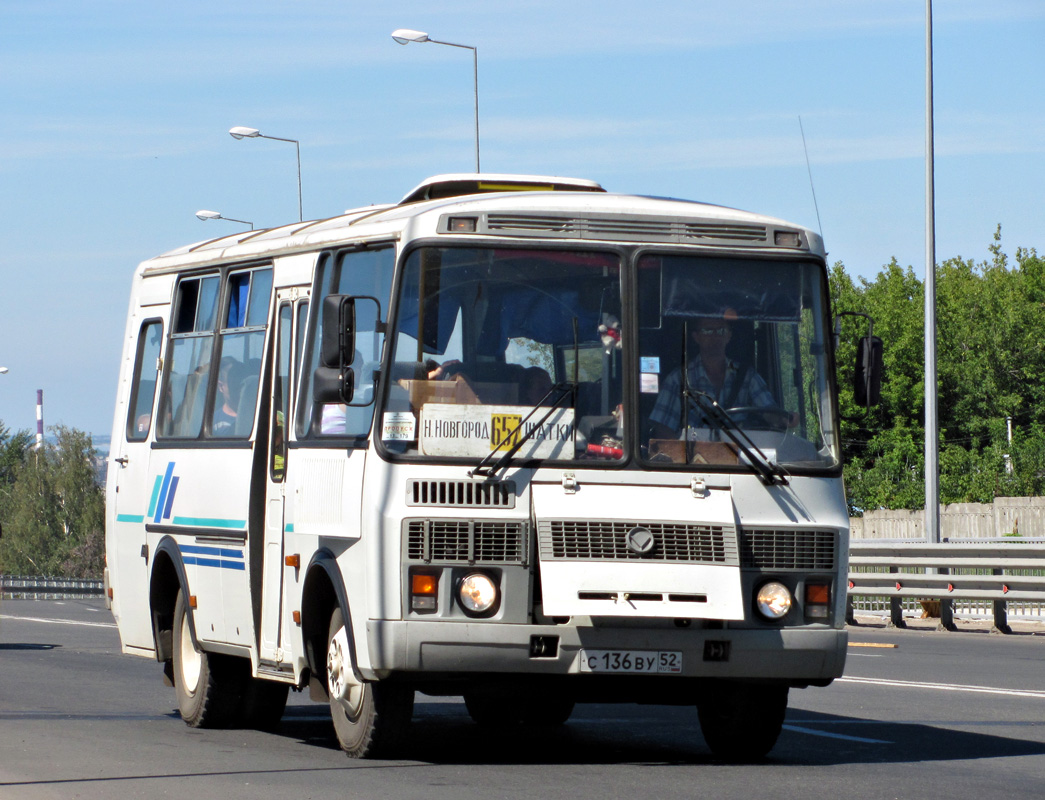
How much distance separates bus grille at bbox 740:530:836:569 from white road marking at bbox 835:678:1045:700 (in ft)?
16.4

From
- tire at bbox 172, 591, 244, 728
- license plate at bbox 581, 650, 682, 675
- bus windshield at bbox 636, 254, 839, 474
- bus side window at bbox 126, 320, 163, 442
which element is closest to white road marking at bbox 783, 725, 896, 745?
bus windshield at bbox 636, 254, 839, 474

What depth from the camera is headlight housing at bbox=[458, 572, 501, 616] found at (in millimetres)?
9383

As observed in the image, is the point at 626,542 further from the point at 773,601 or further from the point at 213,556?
the point at 213,556

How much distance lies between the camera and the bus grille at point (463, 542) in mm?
9398

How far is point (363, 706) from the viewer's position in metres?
9.95

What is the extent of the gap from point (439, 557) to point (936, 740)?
3571 mm

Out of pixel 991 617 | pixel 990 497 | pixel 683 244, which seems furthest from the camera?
pixel 990 497

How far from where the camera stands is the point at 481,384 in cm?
970

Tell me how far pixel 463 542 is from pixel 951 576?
1475cm

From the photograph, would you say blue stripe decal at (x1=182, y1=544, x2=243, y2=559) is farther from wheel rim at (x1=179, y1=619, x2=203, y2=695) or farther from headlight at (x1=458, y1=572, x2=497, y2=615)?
headlight at (x1=458, y1=572, x2=497, y2=615)

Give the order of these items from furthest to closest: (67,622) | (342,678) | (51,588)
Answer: (51,588)
(67,622)
(342,678)

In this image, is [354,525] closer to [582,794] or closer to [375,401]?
[375,401]

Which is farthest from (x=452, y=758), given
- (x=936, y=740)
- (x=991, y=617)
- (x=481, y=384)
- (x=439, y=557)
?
(x=991, y=617)

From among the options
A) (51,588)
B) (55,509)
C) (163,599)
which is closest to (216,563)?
(163,599)
